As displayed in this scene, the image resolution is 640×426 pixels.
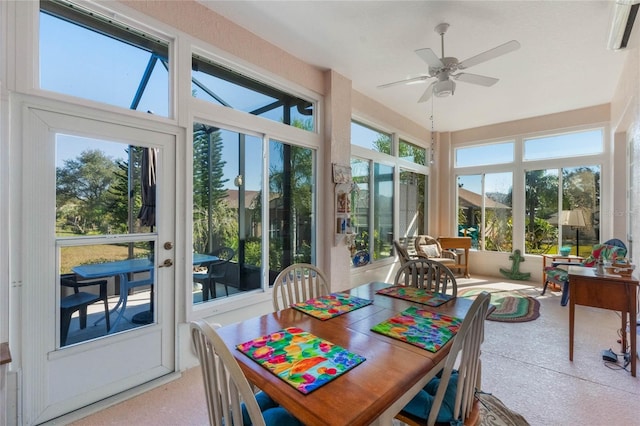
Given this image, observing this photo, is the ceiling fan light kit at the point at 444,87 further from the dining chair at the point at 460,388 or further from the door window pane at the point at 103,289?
the door window pane at the point at 103,289

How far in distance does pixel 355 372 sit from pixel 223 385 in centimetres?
46

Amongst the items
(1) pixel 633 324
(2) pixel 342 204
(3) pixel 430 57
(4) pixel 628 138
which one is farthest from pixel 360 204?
(4) pixel 628 138

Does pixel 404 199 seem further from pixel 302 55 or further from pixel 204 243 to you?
pixel 204 243

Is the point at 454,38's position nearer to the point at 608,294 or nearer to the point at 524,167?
the point at 608,294

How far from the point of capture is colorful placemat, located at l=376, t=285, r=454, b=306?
1893 millimetres

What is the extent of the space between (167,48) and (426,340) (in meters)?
2.80

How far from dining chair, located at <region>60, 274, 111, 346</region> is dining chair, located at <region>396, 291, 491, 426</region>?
2098 millimetres

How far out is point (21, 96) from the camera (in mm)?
1786

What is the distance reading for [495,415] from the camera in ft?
5.42

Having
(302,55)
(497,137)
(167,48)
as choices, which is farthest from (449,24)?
(497,137)

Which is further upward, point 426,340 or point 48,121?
point 48,121

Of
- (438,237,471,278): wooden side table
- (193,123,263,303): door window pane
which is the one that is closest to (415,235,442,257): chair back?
(438,237,471,278): wooden side table

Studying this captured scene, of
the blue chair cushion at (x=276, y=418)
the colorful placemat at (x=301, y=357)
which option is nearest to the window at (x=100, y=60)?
the colorful placemat at (x=301, y=357)

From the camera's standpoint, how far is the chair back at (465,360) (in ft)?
3.73
